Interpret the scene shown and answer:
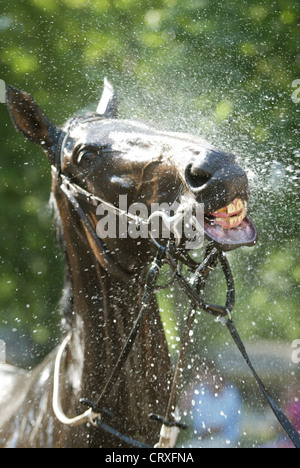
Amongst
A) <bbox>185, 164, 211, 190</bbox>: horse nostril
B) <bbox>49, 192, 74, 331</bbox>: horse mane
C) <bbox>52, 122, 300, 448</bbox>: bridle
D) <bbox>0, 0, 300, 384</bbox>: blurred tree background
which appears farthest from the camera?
<bbox>0, 0, 300, 384</bbox>: blurred tree background

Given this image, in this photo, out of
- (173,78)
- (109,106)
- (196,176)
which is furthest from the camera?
(173,78)

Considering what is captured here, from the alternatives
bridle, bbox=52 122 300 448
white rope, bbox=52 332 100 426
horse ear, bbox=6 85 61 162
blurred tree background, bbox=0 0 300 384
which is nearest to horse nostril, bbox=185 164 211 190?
bridle, bbox=52 122 300 448

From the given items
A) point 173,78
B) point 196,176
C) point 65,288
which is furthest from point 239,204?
point 173,78

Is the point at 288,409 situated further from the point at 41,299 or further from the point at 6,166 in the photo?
the point at 6,166

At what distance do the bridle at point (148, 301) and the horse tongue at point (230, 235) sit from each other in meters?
0.05

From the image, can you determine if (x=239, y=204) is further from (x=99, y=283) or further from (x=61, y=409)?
(x=61, y=409)

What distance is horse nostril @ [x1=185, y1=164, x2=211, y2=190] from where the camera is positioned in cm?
177

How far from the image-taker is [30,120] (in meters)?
2.23

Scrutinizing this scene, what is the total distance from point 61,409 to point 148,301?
0.56 meters

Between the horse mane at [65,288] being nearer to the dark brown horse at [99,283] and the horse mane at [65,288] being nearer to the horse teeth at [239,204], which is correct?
the dark brown horse at [99,283]

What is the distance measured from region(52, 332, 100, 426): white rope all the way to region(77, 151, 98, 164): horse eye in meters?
0.73

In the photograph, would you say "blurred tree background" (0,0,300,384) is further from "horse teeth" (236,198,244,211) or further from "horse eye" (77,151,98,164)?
"horse teeth" (236,198,244,211)

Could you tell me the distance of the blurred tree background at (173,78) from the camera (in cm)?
560

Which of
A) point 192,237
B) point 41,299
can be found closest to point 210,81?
point 41,299
